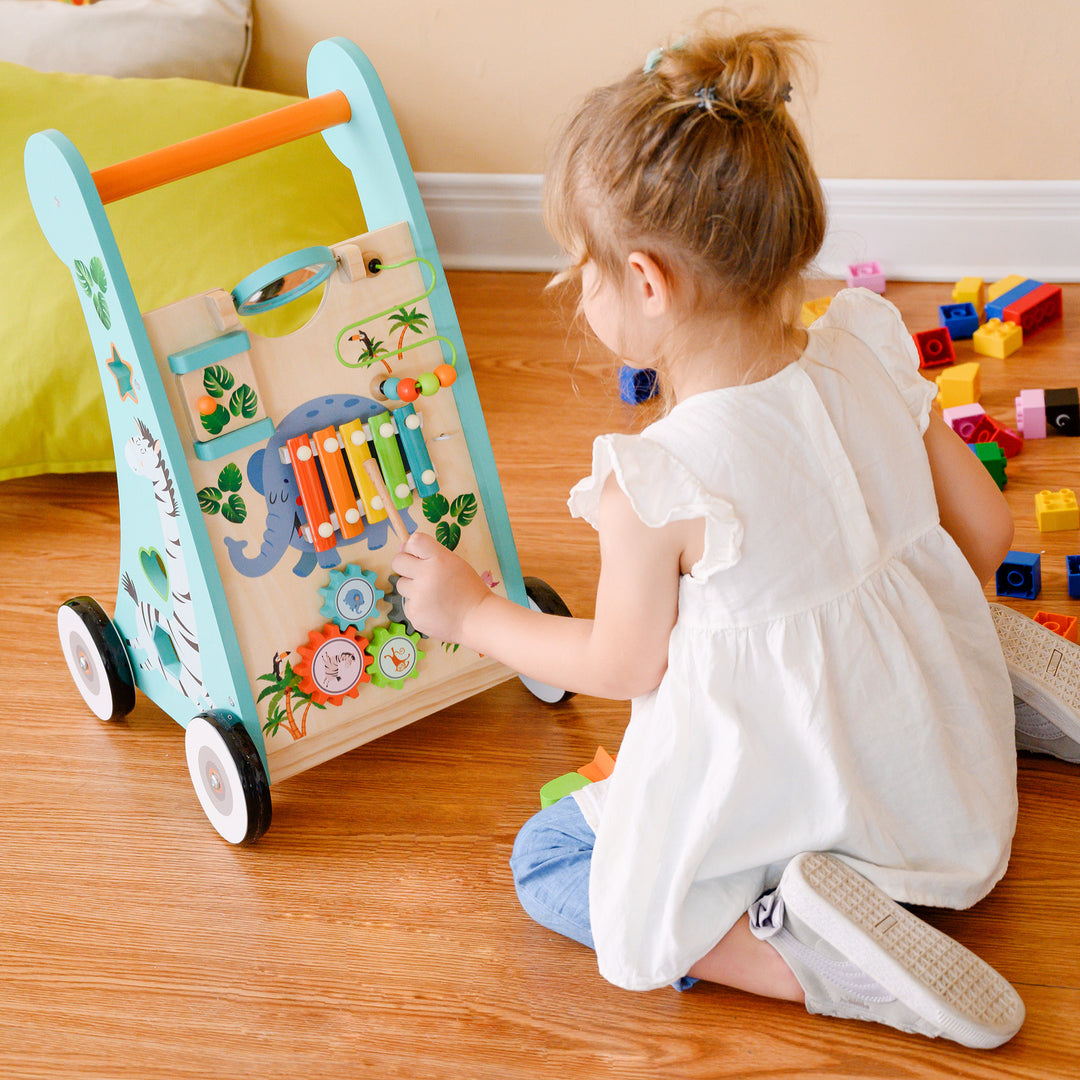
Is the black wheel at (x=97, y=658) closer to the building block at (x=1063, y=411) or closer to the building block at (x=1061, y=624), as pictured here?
the building block at (x=1061, y=624)

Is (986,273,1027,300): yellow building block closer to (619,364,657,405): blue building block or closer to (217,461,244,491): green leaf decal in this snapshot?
(619,364,657,405): blue building block

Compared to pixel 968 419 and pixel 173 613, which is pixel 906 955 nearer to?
pixel 173 613

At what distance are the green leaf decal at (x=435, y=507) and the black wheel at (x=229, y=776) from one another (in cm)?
23

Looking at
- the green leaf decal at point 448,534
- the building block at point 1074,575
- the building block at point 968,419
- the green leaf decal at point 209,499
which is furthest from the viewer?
the building block at point 968,419

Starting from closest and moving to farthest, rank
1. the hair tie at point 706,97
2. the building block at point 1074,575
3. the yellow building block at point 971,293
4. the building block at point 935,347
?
the hair tie at point 706,97
the building block at point 1074,575
the building block at point 935,347
the yellow building block at point 971,293

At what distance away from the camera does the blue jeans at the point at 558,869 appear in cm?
92

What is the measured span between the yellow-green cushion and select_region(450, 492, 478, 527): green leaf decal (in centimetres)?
63

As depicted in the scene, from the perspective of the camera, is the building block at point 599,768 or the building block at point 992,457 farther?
the building block at point 992,457

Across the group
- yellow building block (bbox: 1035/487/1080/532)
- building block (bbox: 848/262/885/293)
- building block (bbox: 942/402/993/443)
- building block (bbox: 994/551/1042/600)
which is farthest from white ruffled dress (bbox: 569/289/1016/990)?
building block (bbox: 848/262/885/293)

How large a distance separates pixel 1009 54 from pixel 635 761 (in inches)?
51.5

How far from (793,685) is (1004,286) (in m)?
1.19

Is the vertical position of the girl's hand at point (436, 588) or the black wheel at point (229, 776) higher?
the girl's hand at point (436, 588)

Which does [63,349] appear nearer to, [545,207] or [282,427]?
[282,427]

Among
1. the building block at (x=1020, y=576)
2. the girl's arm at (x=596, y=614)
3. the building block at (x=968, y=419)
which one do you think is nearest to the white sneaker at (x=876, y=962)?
the girl's arm at (x=596, y=614)
